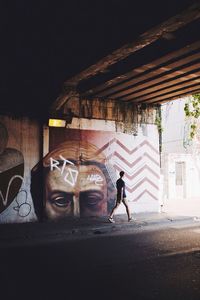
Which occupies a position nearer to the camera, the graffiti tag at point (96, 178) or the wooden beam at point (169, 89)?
the wooden beam at point (169, 89)

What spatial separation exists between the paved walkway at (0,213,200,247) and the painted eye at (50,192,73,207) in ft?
2.35

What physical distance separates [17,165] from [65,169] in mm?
1921

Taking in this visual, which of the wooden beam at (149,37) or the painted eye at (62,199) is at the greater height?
the wooden beam at (149,37)

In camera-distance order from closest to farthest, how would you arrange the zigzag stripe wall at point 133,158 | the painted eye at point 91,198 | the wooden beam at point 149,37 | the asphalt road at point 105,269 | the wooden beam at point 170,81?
the asphalt road at point 105,269 < the wooden beam at point 149,37 < the wooden beam at point 170,81 < the painted eye at point 91,198 < the zigzag stripe wall at point 133,158

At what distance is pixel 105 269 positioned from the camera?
6.24 meters

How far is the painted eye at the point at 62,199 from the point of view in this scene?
12.4m

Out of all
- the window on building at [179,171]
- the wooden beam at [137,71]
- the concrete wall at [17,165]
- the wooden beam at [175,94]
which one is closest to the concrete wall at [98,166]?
the concrete wall at [17,165]

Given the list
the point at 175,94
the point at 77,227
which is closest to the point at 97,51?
the point at 77,227

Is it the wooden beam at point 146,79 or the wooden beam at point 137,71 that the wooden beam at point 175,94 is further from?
the wooden beam at point 137,71

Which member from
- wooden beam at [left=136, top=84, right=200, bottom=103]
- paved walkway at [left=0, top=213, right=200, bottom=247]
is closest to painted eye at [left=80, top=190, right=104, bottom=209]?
paved walkway at [left=0, top=213, right=200, bottom=247]

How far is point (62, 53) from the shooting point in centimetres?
910

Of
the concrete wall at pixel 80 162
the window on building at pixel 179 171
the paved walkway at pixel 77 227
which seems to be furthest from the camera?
the window on building at pixel 179 171

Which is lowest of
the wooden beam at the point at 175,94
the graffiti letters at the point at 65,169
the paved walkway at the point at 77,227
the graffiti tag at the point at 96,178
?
the paved walkway at the point at 77,227

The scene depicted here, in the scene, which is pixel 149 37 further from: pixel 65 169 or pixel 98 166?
pixel 98 166
